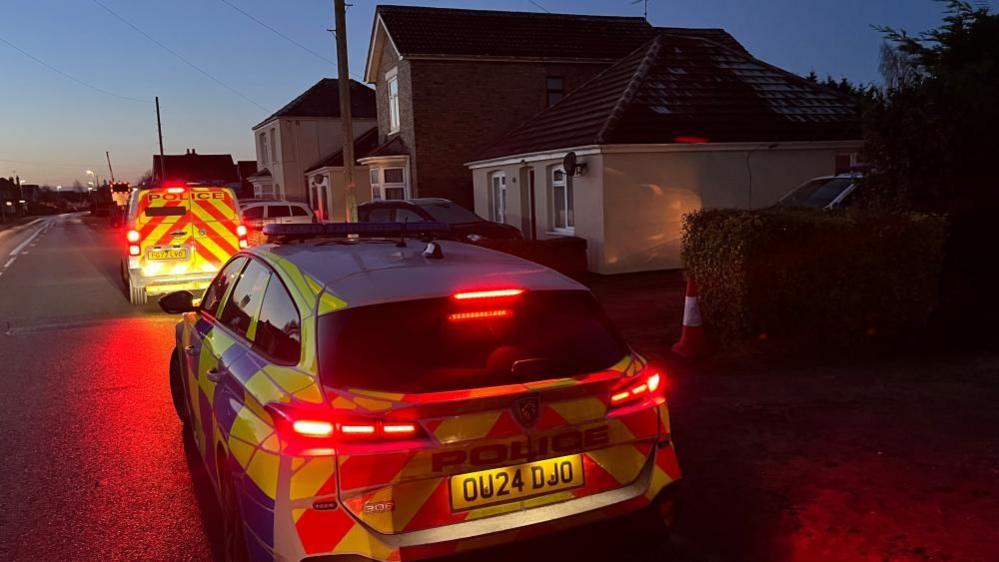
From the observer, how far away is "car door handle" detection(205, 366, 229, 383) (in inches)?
145

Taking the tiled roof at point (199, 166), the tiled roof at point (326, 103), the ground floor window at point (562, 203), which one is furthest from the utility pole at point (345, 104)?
the tiled roof at point (199, 166)

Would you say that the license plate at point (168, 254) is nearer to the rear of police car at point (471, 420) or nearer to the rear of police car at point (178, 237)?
the rear of police car at point (178, 237)

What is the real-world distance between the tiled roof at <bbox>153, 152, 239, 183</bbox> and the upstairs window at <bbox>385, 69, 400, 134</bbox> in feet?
172

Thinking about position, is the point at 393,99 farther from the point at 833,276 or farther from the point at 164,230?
the point at 833,276

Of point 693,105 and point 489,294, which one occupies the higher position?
point 693,105

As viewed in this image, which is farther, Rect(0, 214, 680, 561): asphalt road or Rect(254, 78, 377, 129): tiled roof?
Rect(254, 78, 377, 129): tiled roof

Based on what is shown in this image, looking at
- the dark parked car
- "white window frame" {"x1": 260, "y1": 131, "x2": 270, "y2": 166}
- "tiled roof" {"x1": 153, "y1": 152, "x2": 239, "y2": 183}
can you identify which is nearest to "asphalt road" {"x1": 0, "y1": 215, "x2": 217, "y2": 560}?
the dark parked car

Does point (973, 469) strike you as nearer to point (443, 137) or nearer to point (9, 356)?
point (9, 356)

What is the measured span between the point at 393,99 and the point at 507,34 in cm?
470

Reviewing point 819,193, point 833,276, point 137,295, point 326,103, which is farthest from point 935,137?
point 326,103

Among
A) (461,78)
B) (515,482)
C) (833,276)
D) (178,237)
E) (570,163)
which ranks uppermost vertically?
(461,78)

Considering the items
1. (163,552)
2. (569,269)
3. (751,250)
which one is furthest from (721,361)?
(569,269)

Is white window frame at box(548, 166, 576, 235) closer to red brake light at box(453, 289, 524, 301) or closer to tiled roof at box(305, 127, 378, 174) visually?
red brake light at box(453, 289, 524, 301)

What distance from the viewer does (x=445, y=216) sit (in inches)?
651
